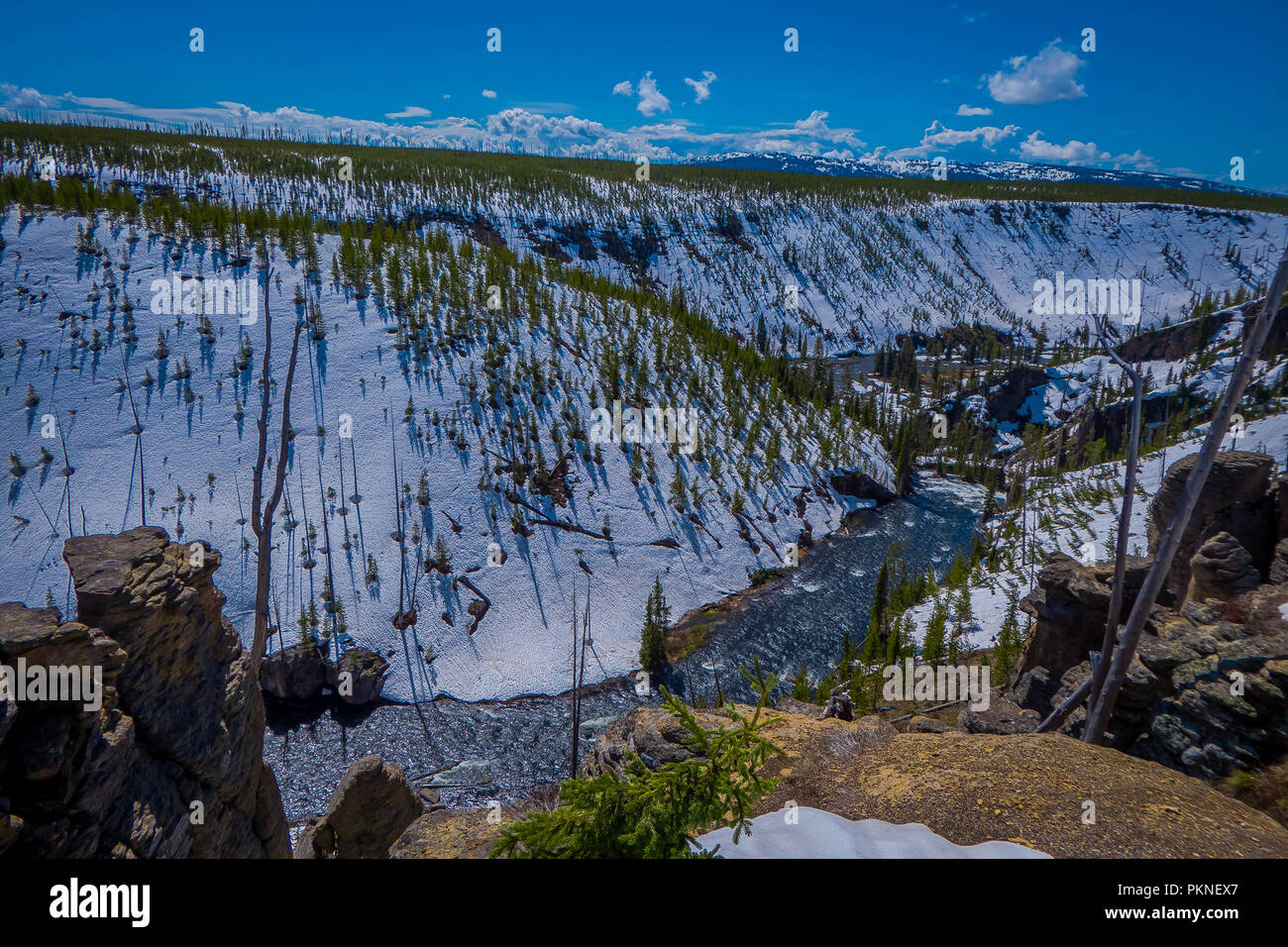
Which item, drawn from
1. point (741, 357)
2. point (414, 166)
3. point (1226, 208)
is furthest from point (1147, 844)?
point (1226, 208)

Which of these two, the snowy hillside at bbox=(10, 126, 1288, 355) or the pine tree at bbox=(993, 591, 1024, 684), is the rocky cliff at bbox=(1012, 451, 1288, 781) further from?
the snowy hillside at bbox=(10, 126, 1288, 355)

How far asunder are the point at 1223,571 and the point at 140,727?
23.1 meters

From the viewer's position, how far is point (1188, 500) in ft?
32.2

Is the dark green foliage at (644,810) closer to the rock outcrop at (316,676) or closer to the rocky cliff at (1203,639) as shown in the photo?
the rocky cliff at (1203,639)

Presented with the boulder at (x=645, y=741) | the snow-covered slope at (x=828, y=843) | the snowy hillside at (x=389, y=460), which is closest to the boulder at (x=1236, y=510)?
the snow-covered slope at (x=828, y=843)

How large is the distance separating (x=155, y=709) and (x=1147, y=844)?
1344 cm

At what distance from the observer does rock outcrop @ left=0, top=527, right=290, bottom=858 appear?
18.9 feet

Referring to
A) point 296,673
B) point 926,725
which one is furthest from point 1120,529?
point 296,673

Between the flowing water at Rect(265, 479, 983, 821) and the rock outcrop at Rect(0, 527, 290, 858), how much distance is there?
1103 centimetres

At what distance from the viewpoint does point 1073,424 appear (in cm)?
7856

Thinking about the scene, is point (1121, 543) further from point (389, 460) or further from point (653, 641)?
point (389, 460)

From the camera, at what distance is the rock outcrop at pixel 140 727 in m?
5.76

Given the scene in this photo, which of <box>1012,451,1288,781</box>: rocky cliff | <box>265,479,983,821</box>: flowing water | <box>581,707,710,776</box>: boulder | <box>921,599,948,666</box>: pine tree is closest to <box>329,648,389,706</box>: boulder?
<box>265,479,983,821</box>: flowing water

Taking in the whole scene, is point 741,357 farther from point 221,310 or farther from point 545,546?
point 221,310
